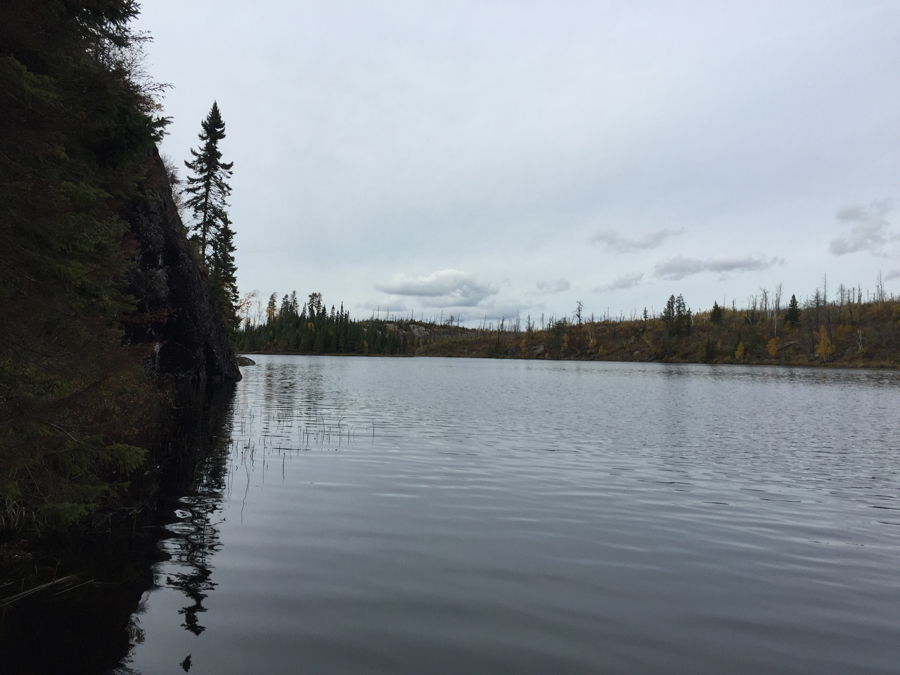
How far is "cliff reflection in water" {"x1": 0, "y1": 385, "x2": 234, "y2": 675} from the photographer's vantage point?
230 inches

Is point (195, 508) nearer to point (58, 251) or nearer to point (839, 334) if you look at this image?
point (58, 251)

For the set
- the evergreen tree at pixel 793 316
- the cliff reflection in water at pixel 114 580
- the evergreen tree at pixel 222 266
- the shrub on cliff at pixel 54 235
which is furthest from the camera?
the evergreen tree at pixel 793 316

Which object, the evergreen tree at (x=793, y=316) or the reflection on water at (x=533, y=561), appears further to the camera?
the evergreen tree at (x=793, y=316)

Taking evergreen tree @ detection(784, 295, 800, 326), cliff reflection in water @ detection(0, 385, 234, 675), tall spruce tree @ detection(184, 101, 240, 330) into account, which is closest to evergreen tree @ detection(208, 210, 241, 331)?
tall spruce tree @ detection(184, 101, 240, 330)

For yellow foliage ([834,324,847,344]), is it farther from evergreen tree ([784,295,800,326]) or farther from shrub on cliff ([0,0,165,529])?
shrub on cliff ([0,0,165,529])

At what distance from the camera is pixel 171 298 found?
121ft

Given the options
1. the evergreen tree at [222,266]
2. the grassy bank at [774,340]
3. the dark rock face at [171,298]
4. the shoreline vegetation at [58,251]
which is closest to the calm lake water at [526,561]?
the shoreline vegetation at [58,251]

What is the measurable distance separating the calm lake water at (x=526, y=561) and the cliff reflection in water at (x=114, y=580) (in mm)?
109

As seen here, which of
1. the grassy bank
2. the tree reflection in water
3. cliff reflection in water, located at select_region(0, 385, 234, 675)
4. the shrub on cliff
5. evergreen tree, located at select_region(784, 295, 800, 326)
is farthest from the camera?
evergreen tree, located at select_region(784, 295, 800, 326)

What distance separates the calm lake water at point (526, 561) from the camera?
637cm

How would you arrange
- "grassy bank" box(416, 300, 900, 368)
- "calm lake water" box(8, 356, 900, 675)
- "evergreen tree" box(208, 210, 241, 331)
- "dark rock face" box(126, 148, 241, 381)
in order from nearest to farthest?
"calm lake water" box(8, 356, 900, 675)
"dark rock face" box(126, 148, 241, 381)
"evergreen tree" box(208, 210, 241, 331)
"grassy bank" box(416, 300, 900, 368)

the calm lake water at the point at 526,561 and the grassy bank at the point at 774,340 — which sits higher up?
the grassy bank at the point at 774,340

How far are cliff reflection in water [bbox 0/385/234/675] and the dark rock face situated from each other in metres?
18.4

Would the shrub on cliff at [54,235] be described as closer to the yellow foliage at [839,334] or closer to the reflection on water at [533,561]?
the reflection on water at [533,561]
